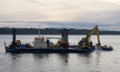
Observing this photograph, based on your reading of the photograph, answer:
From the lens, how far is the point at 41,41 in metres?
82.3

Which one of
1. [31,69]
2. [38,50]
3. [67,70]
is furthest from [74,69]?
[38,50]

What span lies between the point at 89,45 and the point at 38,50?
44.6 ft

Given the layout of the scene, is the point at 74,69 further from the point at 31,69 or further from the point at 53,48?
the point at 53,48

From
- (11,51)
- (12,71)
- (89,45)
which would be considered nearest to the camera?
(12,71)

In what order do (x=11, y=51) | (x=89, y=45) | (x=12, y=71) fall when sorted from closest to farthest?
(x=12, y=71), (x=11, y=51), (x=89, y=45)

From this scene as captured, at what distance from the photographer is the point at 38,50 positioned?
82062mm

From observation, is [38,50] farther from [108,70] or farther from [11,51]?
[108,70]

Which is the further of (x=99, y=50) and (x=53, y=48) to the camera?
(x=99, y=50)

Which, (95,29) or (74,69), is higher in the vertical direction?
(95,29)

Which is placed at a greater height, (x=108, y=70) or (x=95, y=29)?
(x=95, y=29)

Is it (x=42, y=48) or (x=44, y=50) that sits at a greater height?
(x=42, y=48)

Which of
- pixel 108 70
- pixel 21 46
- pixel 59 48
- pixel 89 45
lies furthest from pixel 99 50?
pixel 108 70

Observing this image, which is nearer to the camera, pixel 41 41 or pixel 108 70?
pixel 108 70

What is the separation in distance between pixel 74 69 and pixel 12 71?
27.9ft
